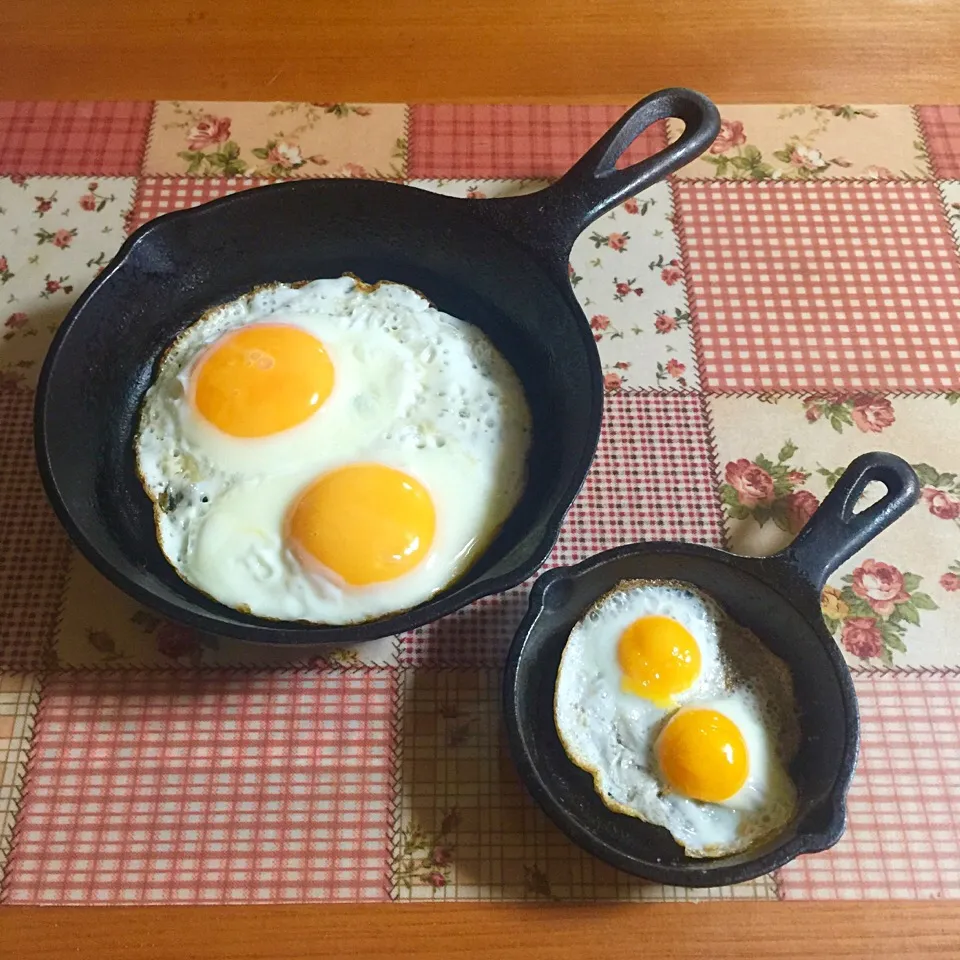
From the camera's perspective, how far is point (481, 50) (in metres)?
1.64

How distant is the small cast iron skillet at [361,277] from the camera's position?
3.47ft

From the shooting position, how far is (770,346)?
1.37m

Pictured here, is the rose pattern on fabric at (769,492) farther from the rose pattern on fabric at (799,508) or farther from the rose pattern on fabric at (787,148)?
the rose pattern on fabric at (787,148)

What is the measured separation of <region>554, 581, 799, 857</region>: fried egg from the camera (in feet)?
3.23

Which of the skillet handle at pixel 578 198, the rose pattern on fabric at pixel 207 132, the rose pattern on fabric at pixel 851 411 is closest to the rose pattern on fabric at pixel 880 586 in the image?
the rose pattern on fabric at pixel 851 411

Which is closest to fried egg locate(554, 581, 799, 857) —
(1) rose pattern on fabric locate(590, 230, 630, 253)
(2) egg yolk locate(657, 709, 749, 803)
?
(2) egg yolk locate(657, 709, 749, 803)

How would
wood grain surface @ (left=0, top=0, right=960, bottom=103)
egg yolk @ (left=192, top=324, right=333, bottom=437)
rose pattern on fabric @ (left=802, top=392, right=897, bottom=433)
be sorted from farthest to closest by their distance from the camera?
wood grain surface @ (left=0, top=0, right=960, bottom=103)
rose pattern on fabric @ (left=802, top=392, right=897, bottom=433)
egg yolk @ (left=192, top=324, right=333, bottom=437)

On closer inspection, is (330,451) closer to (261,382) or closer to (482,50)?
(261,382)

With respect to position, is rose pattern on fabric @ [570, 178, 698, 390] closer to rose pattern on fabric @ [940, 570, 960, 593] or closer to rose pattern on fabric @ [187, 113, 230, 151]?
rose pattern on fabric @ [940, 570, 960, 593]

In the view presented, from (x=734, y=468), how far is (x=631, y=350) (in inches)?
9.7

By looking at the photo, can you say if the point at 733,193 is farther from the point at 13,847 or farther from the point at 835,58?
the point at 13,847

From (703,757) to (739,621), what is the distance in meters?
0.20

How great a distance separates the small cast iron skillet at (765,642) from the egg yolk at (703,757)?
0.07 meters

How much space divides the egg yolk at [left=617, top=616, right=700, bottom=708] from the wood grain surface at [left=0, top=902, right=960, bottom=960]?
0.25 meters
